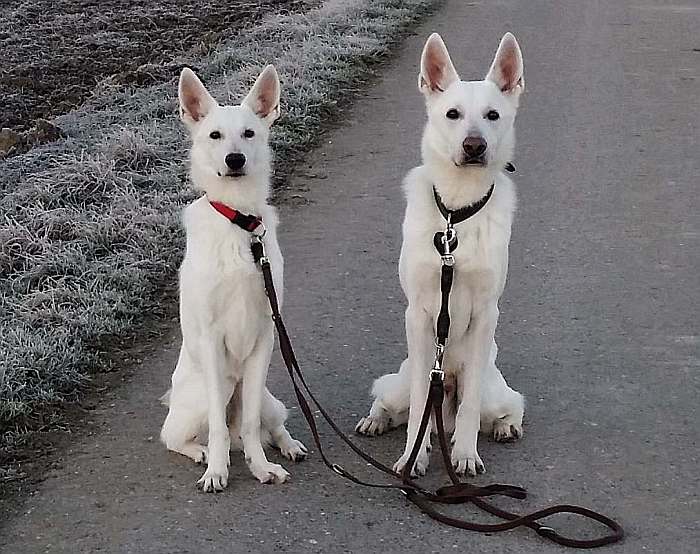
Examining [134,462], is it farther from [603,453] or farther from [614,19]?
[614,19]

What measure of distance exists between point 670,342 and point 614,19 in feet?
38.2

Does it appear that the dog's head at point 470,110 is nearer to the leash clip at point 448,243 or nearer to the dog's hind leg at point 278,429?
the leash clip at point 448,243

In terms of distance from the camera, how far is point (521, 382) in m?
5.64

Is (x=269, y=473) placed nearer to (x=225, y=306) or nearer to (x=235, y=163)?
(x=225, y=306)

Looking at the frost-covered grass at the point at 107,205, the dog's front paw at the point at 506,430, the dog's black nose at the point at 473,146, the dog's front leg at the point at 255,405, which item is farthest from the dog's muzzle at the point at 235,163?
the dog's front paw at the point at 506,430

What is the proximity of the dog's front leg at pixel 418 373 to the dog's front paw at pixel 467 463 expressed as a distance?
0.12 metres

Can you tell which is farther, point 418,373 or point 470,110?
point 418,373

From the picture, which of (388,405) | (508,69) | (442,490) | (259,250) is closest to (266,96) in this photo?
(259,250)

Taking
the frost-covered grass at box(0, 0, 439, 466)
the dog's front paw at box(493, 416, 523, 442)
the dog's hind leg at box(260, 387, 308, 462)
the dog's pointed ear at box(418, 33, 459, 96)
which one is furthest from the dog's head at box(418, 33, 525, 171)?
the frost-covered grass at box(0, 0, 439, 466)

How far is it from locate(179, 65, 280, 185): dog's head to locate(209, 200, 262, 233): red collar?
4.6 inches

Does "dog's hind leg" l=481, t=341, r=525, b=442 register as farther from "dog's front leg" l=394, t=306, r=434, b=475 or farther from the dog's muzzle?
the dog's muzzle

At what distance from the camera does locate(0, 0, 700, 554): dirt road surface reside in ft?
14.2

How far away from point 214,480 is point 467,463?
3.42ft

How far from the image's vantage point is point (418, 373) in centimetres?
483
